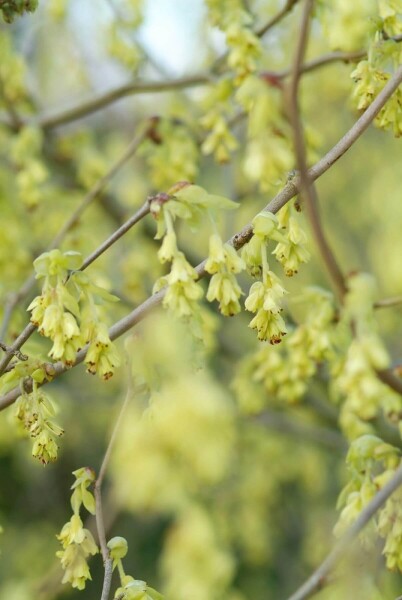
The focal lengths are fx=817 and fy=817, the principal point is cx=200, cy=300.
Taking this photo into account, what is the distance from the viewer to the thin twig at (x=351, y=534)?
148cm

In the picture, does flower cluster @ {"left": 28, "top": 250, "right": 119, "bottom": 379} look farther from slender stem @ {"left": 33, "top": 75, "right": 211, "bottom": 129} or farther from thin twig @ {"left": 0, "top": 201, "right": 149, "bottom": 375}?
slender stem @ {"left": 33, "top": 75, "right": 211, "bottom": 129}

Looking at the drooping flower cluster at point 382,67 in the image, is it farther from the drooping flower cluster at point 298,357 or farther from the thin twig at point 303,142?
the drooping flower cluster at point 298,357

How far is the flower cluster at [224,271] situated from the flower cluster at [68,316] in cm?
25

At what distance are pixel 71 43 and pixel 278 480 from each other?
3.18 meters

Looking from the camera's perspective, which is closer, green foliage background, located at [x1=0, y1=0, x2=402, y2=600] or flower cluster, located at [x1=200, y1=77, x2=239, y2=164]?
green foliage background, located at [x1=0, y1=0, x2=402, y2=600]

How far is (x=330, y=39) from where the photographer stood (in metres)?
2.42

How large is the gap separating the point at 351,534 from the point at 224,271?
589 mm

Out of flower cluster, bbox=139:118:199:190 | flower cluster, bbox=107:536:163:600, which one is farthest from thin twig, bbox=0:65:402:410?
flower cluster, bbox=139:118:199:190

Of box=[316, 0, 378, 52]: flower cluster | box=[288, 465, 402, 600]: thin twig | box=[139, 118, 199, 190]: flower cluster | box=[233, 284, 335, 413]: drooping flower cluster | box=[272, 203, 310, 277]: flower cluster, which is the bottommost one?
box=[288, 465, 402, 600]: thin twig

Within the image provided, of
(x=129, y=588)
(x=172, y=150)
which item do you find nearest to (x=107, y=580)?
(x=129, y=588)

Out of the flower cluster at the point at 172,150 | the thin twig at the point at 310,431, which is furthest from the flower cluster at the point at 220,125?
the thin twig at the point at 310,431

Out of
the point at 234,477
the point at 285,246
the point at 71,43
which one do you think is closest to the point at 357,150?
the point at 71,43

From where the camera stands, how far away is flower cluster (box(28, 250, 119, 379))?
1.71 meters

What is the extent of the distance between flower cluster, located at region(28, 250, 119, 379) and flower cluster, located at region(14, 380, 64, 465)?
13 centimetres
